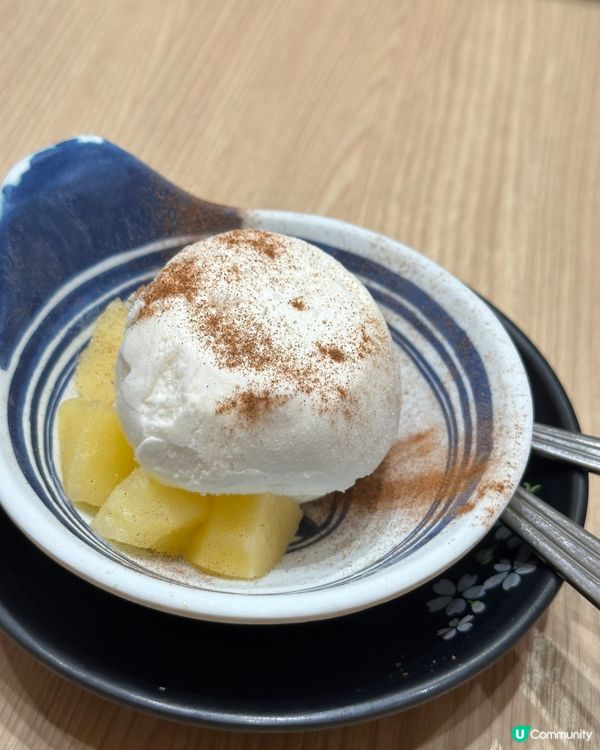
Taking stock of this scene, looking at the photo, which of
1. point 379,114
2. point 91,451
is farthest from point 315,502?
point 379,114

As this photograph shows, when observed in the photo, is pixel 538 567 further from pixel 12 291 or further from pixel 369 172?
pixel 369 172

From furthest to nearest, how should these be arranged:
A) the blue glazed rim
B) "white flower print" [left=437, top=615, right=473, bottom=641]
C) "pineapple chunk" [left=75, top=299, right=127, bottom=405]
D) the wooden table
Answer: the wooden table < "pineapple chunk" [left=75, top=299, right=127, bottom=405] < "white flower print" [left=437, top=615, right=473, bottom=641] < the blue glazed rim

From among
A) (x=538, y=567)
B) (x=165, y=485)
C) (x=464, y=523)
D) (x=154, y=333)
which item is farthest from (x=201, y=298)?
(x=538, y=567)

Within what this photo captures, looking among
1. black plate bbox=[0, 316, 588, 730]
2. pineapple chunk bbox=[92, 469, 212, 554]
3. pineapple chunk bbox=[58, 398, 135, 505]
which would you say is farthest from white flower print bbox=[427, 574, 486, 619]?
pineapple chunk bbox=[58, 398, 135, 505]

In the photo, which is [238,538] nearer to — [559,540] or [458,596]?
[458,596]

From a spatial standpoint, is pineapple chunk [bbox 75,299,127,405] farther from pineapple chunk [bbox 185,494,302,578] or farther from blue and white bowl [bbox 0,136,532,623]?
pineapple chunk [bbox 185,494,302,578]

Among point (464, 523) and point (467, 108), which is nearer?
point (464, 523)
